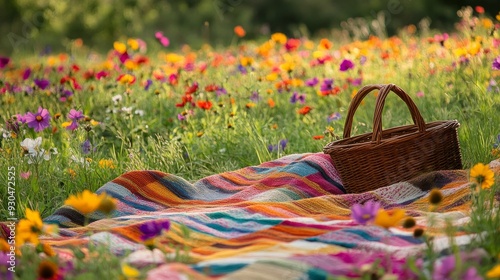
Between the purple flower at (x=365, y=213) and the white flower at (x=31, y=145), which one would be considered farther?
the white flower at (x=31, y=145)

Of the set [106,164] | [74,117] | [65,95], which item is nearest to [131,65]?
[65,95]

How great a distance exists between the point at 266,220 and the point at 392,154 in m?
0.73

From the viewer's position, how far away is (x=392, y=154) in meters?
3.04

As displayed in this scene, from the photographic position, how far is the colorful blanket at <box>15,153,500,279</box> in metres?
1.97

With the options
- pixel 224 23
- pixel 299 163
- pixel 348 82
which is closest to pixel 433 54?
pixel 348 82

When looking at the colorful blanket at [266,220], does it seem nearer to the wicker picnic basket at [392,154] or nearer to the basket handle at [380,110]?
the wicker picnic basket at [392,154]

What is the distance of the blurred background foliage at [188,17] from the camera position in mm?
11828

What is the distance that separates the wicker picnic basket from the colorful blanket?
0.09 metres

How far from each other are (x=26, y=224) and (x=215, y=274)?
468 millimetres

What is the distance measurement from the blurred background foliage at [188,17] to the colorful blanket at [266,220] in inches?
317

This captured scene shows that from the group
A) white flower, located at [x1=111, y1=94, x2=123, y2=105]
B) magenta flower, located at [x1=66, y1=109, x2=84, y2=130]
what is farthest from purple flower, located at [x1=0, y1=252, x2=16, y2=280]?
white flower, located at [x1=111, y1=94, x2=123, y2=105]

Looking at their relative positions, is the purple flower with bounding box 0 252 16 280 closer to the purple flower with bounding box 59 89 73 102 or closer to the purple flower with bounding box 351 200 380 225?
the purple flower with bounding box 351 200 380 225

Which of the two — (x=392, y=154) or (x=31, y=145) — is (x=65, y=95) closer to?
(x=31, y=145)

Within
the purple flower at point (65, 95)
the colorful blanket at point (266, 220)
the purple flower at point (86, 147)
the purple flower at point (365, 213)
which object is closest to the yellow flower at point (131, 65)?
the purple flower at point (65, 95)
